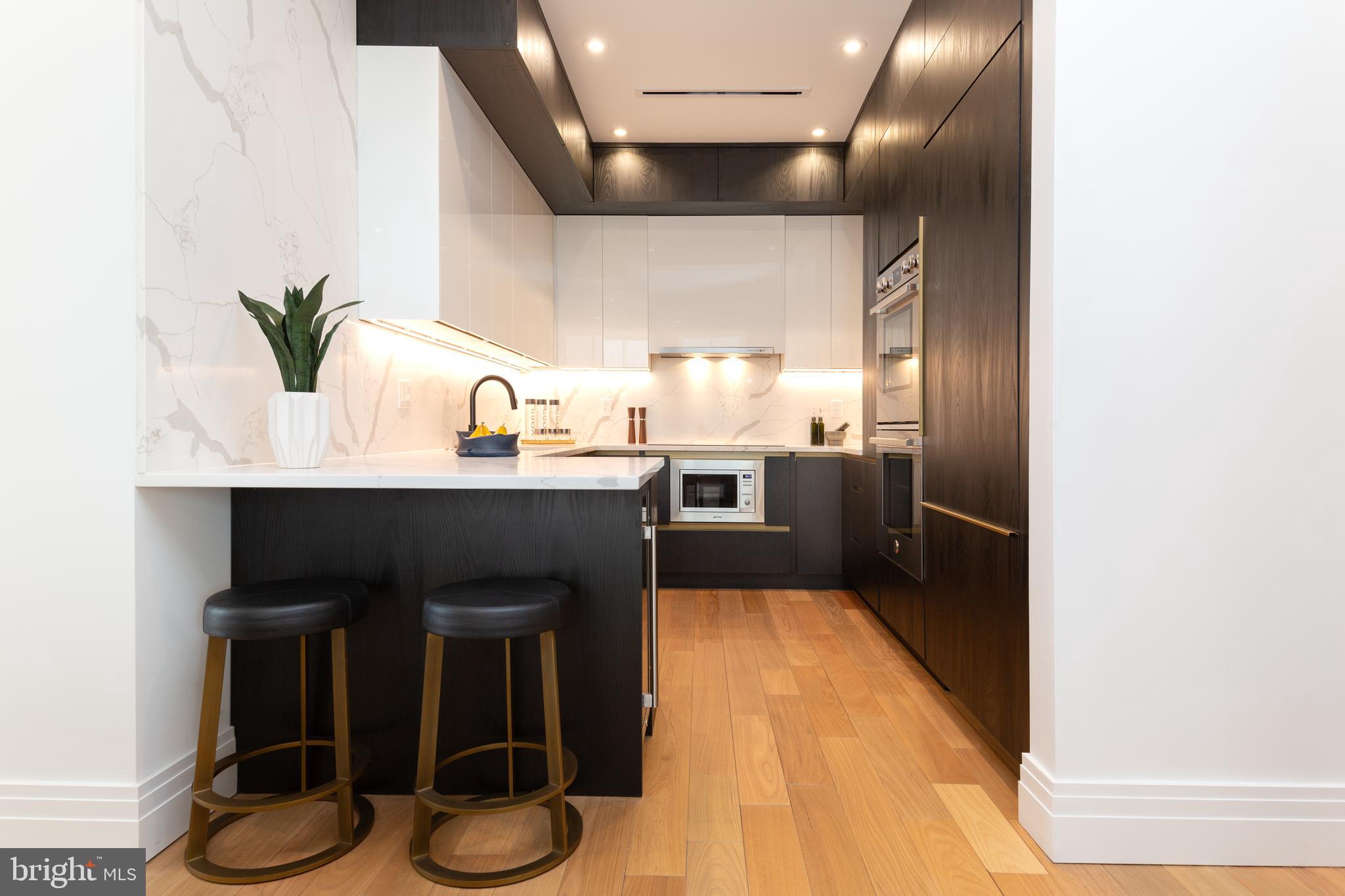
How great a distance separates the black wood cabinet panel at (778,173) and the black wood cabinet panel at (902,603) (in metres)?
2.21

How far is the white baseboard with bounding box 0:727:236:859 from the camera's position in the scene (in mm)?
1529

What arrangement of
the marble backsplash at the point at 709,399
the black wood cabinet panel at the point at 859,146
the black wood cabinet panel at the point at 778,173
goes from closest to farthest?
the black wood cabinet panel at the point at 859,146
the black wood cabinet panel at the point at 778,173
the marble backsplash at the point at 709,399

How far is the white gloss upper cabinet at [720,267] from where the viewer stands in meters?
4.52

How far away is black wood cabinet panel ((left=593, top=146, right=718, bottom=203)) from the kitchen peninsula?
→ 292 centimetres

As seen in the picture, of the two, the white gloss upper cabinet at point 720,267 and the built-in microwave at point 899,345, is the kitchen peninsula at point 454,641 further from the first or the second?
the white gloss upper cabinet at point 720,267

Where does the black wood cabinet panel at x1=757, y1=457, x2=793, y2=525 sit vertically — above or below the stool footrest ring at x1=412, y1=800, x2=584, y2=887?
above

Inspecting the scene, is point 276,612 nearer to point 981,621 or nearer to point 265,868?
point 265,868

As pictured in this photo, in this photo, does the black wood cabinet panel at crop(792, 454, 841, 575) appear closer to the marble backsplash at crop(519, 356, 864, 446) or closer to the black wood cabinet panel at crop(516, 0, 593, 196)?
the marble backsplash at crop(519, 356, 864, 446)

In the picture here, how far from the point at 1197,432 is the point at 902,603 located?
154 centimetres

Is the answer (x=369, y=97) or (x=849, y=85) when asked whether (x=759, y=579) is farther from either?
(x=369, y=97)

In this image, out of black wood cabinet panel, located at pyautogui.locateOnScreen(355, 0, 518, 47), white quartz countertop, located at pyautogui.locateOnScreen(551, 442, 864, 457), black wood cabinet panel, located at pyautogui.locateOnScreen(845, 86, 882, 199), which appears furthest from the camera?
white quartz countertop, located at pyautogui.locateOnScreen(551, 442, 864, 457)

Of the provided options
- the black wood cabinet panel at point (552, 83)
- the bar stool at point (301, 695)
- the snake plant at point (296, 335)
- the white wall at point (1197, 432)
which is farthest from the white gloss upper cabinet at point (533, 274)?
the white wall at point (1197, 432)

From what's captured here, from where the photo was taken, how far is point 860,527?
12.3 ft

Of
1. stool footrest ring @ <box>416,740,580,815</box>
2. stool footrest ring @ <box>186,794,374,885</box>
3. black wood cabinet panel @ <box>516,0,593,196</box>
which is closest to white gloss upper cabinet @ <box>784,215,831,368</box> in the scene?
black wood cabinet panel @ <box>516,0,593,196</box>
